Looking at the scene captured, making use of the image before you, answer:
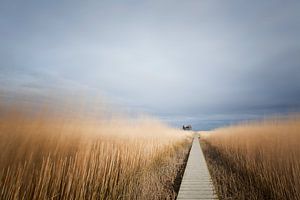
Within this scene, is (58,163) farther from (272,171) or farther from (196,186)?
(272,171)

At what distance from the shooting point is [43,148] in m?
1.66

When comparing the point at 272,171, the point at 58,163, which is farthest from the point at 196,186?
the point at 58,163

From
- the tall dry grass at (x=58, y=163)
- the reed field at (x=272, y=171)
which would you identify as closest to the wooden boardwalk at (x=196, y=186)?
the reed field at (x=272, y=171)

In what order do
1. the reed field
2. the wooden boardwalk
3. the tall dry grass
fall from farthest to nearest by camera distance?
the wooden boardwalk
the reed field
the tall dry grass

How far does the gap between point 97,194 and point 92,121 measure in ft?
3.68

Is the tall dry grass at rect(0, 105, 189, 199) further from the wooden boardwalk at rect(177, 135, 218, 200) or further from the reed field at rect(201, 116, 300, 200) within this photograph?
the reed field at rect(201, 116, 300, 200)

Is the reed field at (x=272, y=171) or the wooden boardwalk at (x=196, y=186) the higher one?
the reed field at (x=272, y=171)

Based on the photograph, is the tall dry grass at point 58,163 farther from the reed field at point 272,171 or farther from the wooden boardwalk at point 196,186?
the reed field at point 272,171

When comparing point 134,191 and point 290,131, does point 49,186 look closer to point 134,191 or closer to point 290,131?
point 134,191

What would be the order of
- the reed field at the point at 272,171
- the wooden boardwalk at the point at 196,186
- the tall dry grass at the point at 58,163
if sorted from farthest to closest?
the wooden boardwalk at the point at 196,186, the reed field at the point at 272,171, the tall dry grass at the point at 58,163

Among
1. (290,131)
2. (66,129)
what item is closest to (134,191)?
(66,129)

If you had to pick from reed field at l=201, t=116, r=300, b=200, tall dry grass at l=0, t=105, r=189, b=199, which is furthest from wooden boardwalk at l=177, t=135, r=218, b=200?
tall dry grass at l=0, t=105, r=189, b=199

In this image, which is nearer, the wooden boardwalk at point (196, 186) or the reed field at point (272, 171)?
the reed field at point (272, 171)

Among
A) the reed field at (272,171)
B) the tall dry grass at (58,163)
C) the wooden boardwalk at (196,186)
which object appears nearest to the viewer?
the tall dry grass at (58,163)
